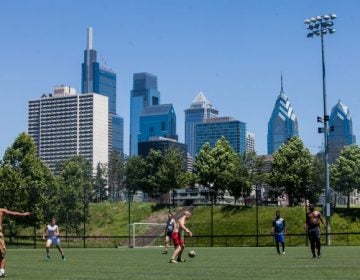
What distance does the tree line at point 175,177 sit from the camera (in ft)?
206

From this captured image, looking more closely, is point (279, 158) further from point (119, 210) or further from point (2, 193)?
point (2, 193)

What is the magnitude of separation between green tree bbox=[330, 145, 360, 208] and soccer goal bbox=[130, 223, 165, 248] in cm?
3056

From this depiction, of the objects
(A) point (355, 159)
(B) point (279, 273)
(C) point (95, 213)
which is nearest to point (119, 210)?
(C) point (95, 213)

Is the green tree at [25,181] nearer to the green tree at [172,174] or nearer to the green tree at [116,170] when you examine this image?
the green tree at [172,174]

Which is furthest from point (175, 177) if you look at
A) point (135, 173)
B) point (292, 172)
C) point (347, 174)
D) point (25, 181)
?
point (25, 181)

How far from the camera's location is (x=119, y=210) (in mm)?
89625

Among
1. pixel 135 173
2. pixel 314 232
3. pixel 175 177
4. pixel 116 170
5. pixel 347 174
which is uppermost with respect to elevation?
pixel 116 170

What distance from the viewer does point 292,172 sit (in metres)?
85.8

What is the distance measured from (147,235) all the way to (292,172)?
2556 centimetres

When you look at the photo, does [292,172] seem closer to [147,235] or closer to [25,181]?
[147,235]

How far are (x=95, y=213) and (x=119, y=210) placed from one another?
3.41m

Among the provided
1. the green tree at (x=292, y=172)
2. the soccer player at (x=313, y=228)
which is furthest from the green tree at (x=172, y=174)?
the soccer player at (x=313, y=228)

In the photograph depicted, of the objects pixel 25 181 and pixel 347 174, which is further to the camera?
pixel 347 174

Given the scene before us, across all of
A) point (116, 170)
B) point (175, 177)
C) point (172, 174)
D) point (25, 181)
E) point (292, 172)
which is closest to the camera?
point (25, 181)
